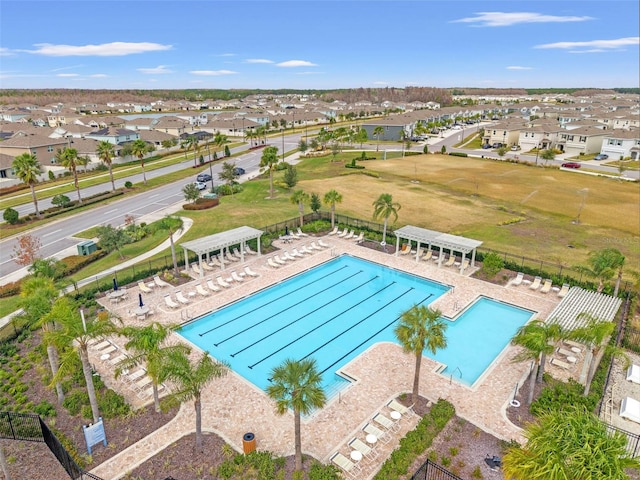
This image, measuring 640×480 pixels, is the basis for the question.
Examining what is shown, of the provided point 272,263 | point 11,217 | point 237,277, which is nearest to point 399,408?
point 237,277

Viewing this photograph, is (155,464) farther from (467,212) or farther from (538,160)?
(538,160)

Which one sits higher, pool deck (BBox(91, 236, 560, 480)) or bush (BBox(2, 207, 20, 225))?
bush (BBox(2, 207, 20, 225))

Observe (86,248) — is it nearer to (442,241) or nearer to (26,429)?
(26,429)

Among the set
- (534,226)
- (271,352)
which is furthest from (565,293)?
(271,352)

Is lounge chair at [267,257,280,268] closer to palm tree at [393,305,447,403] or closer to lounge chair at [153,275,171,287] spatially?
lounge chair at [153,275,171,287]

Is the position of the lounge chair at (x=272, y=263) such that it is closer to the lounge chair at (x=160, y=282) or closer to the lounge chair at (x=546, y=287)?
the lounge chair at (x=160, y=282)

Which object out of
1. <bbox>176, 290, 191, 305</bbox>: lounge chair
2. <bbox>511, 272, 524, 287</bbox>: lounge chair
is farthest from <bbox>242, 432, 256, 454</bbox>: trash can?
<bbox>511, 272, 524, 287</bbox>: lounge chair

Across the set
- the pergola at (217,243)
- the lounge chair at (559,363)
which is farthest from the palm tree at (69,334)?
the lounge chair at (559,363)
